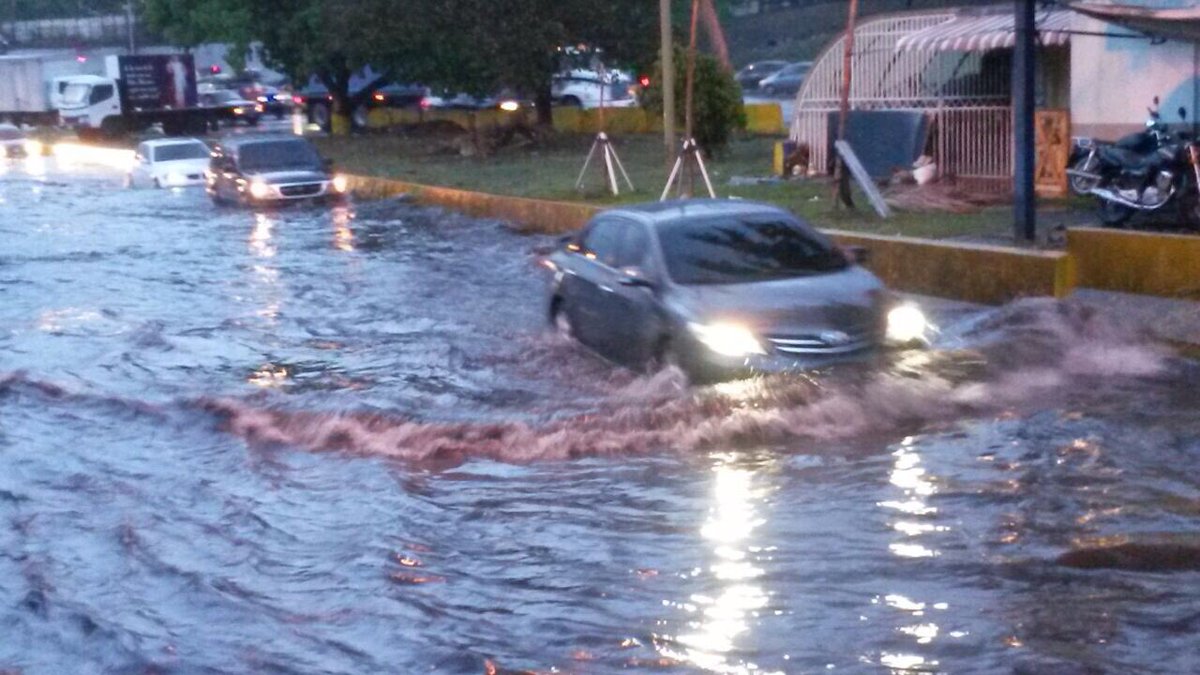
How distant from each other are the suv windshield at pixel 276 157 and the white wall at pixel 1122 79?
48.9 ft

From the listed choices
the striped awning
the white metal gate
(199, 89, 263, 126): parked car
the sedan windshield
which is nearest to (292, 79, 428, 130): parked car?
(199, 89, 263, 126): parked car

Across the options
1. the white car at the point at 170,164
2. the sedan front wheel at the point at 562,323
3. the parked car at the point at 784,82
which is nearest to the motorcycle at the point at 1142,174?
the sedan front wheel at the point at 562,323

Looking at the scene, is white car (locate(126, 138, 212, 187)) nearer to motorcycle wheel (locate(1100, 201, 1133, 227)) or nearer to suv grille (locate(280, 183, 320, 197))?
suv grille (locate(280, 183, 320, 197))

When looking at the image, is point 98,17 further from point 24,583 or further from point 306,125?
point 24,583

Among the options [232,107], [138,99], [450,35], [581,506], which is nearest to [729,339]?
[581,506]

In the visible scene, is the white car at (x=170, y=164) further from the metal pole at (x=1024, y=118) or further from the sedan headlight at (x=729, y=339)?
the sedan headlight at (x=729, y=339)

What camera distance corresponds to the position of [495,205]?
26578 millimetres

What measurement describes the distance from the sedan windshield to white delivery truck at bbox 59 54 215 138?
4696 centimetres

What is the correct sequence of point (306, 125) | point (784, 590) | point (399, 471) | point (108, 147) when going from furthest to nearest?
1. point (306, 125)
2. point (108, 147)
3. point (399, 471)
4. point (784, 590)

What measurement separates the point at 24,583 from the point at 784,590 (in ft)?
12.8

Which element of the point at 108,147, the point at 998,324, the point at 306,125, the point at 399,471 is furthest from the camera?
the point at 306,125

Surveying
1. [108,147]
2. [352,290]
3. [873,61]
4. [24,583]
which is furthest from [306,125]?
[24,583]

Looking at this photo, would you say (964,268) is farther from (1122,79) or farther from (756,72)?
(756,72)

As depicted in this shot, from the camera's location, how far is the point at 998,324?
13.4 meters
